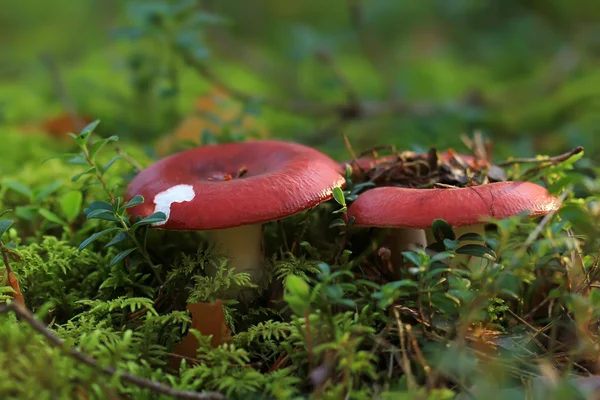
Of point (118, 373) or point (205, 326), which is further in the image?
point (205, 326)

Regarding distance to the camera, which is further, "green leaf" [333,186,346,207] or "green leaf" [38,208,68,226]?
"green leaf" [38,208,68,226]

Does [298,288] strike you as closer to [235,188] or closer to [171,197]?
[235,188]

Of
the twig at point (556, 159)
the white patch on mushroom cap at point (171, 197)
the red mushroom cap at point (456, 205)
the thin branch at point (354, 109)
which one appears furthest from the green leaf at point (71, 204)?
the thin branch at point (354, 109)

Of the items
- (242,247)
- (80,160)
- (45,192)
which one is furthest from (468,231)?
(45,192)

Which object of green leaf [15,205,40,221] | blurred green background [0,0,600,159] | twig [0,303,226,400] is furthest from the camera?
blurred green background [0,0,600,159]

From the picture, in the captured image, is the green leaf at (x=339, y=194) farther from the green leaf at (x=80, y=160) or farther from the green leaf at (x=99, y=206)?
the green leaf at (x=80, y=160)

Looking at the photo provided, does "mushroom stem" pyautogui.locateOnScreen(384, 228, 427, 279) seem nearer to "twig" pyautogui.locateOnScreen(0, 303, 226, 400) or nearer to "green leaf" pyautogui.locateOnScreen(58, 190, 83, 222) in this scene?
"twig" pyautogui.locateOnScreen(0, 303, 226, 400)

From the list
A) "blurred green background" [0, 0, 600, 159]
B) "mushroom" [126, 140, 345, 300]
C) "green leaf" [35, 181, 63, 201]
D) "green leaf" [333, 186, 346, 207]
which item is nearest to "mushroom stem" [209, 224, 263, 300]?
"mushroom" [126, 140, 345, 300]
